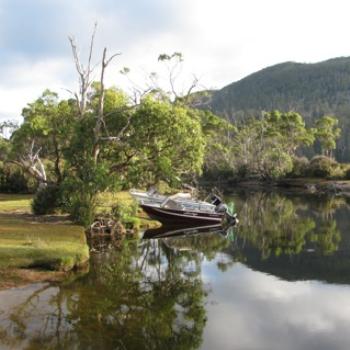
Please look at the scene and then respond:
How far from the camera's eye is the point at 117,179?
31.3 metres

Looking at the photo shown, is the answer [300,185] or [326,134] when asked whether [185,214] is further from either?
[326,134]

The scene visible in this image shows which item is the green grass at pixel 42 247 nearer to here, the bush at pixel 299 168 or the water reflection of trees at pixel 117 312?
the water reflection of trees at pixel 117 312

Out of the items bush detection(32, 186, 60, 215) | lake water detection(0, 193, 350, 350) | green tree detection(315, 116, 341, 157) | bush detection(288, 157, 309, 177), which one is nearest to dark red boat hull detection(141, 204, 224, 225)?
bush detection(32, 186, 60, 215)

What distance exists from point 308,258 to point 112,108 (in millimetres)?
17438

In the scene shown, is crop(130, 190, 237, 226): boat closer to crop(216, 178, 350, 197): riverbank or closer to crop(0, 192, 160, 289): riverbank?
crop(0, 192, 160, 289): riverbank

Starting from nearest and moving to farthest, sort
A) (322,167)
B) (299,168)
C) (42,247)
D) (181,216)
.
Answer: (42,247), (181,216), (322,167), (299,168)

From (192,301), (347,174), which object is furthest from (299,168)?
(192,301)

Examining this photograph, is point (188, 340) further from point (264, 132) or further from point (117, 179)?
point (264, 132)

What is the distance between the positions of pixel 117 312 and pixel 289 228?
79.0 feet

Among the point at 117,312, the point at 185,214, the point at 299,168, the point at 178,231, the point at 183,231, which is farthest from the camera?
the point at 299,168

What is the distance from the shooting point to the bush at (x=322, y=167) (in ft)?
296

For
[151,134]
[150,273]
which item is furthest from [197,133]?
[150,273]

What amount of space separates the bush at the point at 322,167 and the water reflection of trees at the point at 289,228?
36.8m

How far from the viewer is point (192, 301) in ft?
56.3
